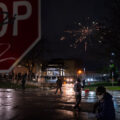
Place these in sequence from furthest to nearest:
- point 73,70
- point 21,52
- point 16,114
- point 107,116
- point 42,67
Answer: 1. point 73,70
2. point 42,67
3. point 16,114
4. point 107,116
5. point 21,52

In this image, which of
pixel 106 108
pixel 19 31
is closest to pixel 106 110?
pixel 106 108

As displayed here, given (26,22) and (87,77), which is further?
(87,77)

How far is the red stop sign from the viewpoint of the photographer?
1.99m

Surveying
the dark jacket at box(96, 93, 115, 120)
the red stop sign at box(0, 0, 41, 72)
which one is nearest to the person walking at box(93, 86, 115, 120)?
the dark jacket at box(96, 93, 115, 120)

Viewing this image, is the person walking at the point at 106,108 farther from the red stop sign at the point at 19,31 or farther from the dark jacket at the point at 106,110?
the red stop sign at the point at 19,31

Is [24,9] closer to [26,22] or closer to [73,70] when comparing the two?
[26,22]

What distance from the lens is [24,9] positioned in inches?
79.8

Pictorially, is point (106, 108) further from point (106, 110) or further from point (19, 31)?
point (19, 31)

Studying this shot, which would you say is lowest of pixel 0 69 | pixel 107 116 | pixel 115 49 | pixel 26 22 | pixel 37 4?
pixel 107 116

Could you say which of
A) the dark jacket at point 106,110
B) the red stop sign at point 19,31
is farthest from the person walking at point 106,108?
the red stop sign at point 19,31

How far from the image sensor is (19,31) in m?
2.02

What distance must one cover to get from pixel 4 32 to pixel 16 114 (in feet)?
41.8

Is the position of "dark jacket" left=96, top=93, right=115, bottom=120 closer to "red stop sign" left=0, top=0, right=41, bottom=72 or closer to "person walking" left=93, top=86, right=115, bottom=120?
"person walking" left=93, top=86, right=115, bottom=120

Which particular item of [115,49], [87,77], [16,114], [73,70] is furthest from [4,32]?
[73,70]
